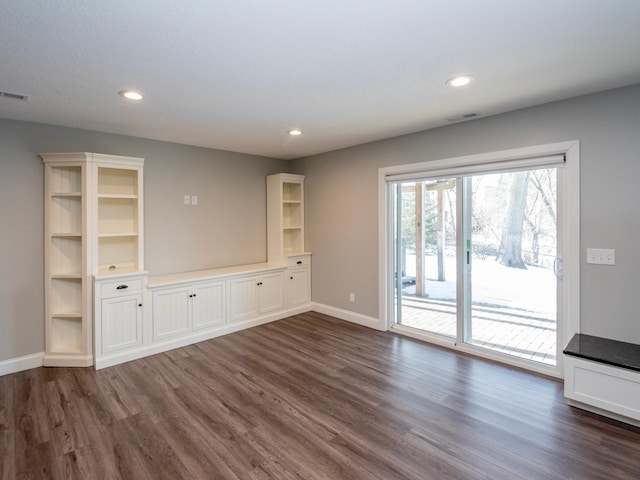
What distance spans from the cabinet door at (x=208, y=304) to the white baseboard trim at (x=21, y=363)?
152 centimetres

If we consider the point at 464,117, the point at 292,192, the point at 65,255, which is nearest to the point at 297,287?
the point at 292,192

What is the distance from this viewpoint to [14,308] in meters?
3.28

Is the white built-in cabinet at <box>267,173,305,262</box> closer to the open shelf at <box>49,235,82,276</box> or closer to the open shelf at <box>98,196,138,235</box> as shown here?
the open shelf at <box>98,196,138,235</box>

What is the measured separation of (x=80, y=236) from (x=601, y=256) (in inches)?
192

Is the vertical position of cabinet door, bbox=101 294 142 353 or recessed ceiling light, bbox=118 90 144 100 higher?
recessed ceiling light, bbox=118 90 144 100

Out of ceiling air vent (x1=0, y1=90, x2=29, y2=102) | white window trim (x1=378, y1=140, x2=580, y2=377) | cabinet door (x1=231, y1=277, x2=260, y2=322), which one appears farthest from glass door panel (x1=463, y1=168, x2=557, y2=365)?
ceiling air vent (x1=0, y1=90, x2=29, y2=102)

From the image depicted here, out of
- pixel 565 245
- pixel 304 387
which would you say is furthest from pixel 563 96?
pixel 304 387

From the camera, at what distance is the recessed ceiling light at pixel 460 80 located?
241cm

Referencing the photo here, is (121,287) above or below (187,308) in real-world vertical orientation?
above

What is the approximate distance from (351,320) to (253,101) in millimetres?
3199

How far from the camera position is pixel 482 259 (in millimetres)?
3566

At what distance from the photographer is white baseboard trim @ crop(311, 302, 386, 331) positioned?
14.5ft

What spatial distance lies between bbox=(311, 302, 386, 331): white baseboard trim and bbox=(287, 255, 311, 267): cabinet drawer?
2.24 ft

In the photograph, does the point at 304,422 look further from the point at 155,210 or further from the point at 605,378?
the point at 155,210
